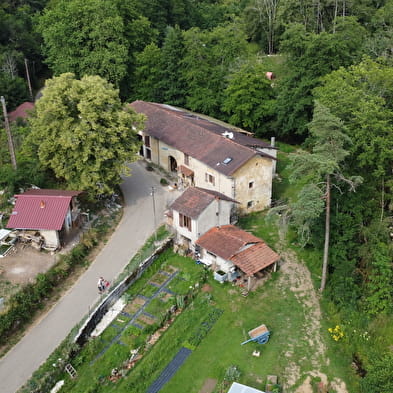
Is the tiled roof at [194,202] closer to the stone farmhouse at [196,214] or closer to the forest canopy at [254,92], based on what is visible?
the stone farmhouse at [196,214]

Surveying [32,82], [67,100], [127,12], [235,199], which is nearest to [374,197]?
[235,199]

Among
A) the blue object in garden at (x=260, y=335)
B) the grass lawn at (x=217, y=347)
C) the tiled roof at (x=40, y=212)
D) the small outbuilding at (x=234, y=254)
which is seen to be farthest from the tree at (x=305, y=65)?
the tiled roof at (x=40, y=212)

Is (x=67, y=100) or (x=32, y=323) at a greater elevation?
(x=67, y=100)

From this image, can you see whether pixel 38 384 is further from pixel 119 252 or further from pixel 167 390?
pixel 119 252

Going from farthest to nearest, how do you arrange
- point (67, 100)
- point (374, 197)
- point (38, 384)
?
point (67, 100)
point (374, 197)
point (38, 384)

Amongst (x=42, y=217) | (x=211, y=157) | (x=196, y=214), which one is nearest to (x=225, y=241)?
(x=196, y=214)

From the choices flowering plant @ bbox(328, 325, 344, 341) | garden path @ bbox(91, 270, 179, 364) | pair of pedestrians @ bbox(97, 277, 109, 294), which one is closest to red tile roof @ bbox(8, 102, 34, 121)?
pair of pedestrians @ bbox(97, 277, 109, 294)

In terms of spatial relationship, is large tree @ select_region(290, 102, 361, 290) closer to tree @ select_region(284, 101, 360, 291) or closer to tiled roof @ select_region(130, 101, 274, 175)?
tree @ select_region(284, 101, 360, 291)
